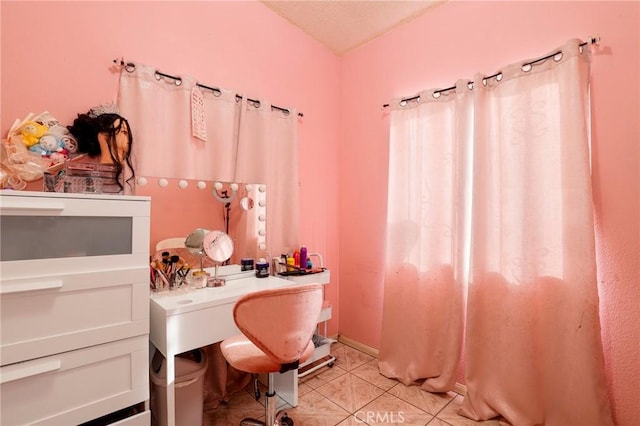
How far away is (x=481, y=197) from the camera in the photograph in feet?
5.79

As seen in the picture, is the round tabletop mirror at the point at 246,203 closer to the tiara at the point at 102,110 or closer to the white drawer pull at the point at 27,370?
the tiara at the point at 102,110

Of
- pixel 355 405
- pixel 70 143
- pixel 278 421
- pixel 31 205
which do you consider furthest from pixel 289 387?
pixel 70 143

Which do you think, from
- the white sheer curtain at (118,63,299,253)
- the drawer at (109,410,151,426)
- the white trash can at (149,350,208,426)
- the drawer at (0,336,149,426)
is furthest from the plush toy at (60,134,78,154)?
the drawer at (109,410,151,426)

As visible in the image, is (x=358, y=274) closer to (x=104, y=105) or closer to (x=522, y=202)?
(x=522, y=202)

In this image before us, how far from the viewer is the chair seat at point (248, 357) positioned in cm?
120

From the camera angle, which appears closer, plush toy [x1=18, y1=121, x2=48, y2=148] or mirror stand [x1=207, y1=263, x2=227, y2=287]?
plush toy [x1=18, y1=121, x2=48, y2=148]

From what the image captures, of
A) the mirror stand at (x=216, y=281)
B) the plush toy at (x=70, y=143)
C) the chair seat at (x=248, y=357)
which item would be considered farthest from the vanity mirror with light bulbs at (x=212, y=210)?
the chair seat at (x=248, y=357)

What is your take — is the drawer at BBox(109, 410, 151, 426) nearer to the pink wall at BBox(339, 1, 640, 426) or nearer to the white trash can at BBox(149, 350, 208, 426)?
the white trash can at BBox(149, 350, 208, 426)

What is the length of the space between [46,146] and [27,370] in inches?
35.4

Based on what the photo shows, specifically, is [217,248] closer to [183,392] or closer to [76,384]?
[183,392]

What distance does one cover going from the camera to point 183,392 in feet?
4.84

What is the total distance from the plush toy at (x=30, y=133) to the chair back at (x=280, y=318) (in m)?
1.14

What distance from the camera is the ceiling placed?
7.04ft

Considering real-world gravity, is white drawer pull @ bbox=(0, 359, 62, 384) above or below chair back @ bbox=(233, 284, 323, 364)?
below
